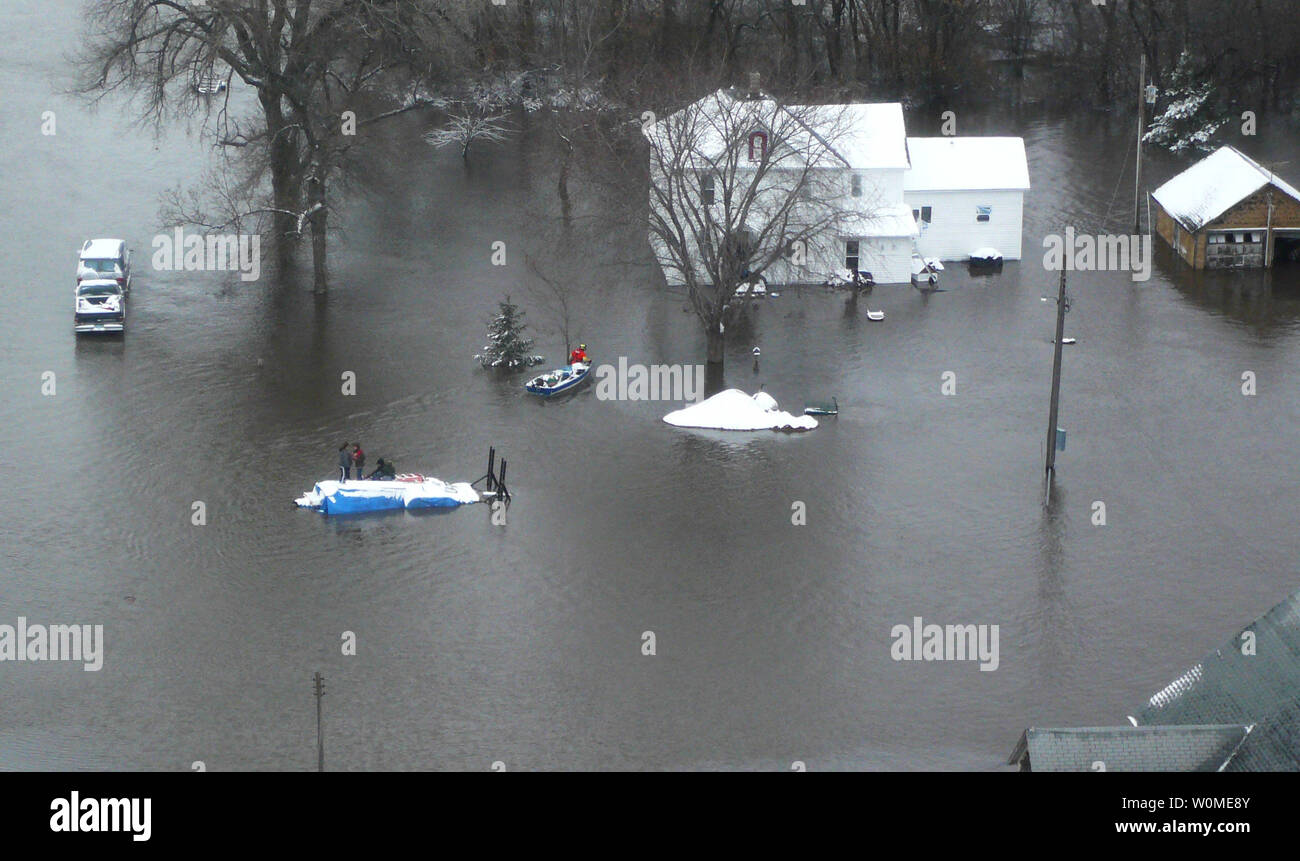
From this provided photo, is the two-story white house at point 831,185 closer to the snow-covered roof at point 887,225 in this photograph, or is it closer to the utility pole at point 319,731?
the snow-covered roof at point 887,225

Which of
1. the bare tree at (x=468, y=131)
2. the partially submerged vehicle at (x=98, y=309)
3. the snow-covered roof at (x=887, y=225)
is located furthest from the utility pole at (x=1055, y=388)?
the bare tree at (x=468, y=131)

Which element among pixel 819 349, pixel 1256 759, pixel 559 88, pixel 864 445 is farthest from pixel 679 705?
pixel 559 88

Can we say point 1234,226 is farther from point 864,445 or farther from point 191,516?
point 191,516

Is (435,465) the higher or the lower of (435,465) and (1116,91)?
the lower

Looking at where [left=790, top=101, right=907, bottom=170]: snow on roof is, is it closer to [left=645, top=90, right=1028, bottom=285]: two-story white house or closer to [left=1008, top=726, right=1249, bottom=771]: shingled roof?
[left=645, top=90, right=1028, bottom=285]: two-story white house

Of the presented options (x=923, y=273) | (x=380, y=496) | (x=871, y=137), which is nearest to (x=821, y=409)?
(x=380, y=496)

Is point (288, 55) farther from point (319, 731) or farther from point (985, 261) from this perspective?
point (319, 731)

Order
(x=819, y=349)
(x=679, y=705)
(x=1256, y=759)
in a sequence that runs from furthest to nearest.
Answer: (x=819, y=349), (x=679, y=705), (x=1256, y=759)

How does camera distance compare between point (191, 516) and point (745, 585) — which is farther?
point (191, 516)
